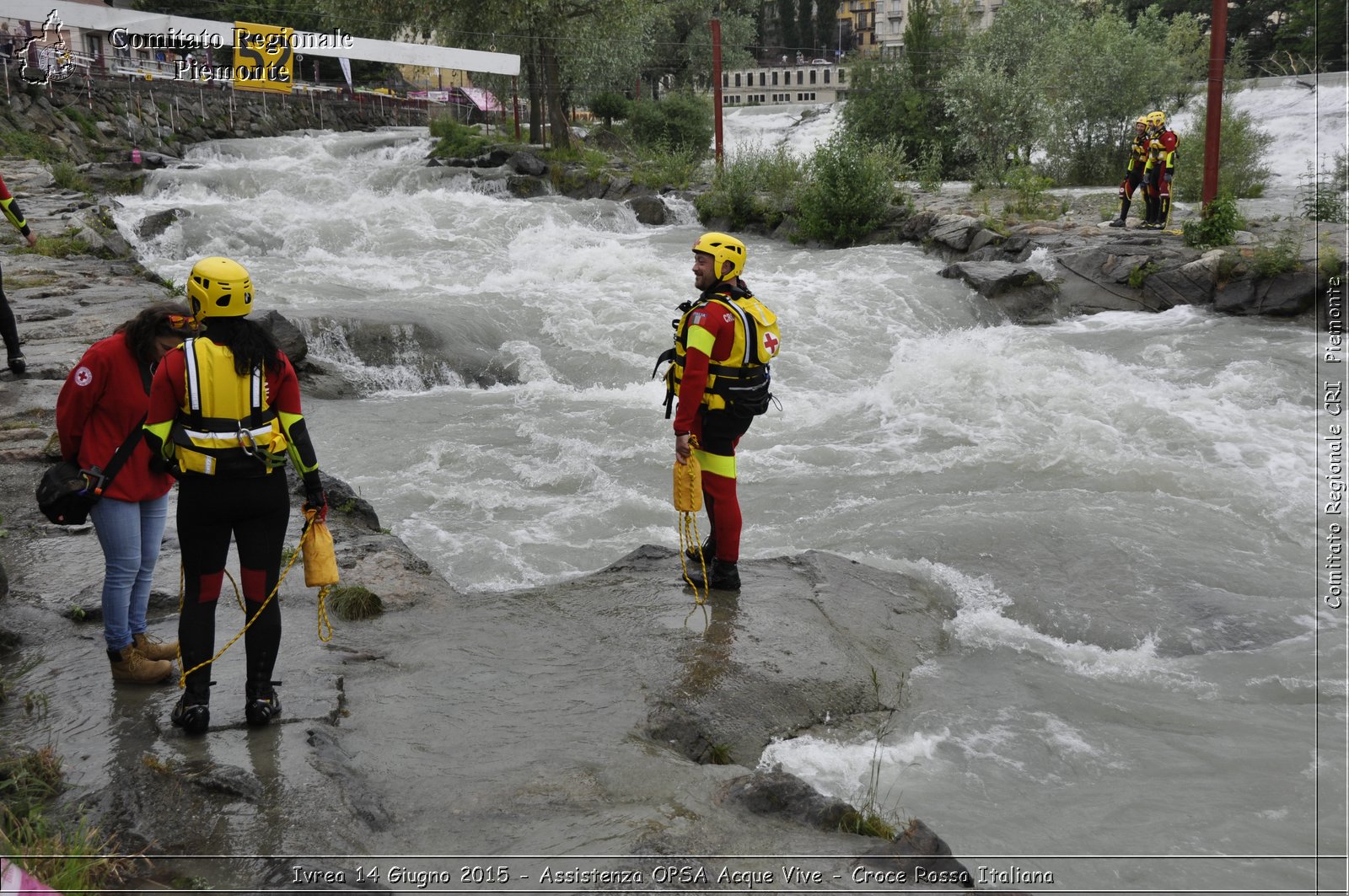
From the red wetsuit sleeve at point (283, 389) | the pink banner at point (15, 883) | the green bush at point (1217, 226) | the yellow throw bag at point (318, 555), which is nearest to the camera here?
the pink banner at point (15, 883)

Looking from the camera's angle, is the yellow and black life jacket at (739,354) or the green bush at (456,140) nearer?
the yellow and black life jacket at (739,354)

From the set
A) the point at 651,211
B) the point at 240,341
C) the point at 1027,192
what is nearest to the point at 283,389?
the point at 240,341

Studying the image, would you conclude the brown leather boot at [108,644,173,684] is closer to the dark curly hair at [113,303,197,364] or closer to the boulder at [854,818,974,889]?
the dark curly hair at [113,303,197,364]

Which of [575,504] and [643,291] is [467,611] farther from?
[643,291]

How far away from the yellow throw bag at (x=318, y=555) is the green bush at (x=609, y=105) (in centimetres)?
3501

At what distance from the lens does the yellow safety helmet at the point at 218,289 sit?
3.68 meters

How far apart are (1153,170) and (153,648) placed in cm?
1572

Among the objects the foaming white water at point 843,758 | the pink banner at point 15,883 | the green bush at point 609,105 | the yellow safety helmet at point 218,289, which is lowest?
the foaming white water at point 843,758

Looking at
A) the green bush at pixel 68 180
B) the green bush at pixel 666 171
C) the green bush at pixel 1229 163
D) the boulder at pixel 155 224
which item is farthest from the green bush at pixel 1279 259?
the green bush at pixel 68 180

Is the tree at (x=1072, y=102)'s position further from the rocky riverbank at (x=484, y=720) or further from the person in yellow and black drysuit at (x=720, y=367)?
the rocky riverbank at (x=484, y=720)

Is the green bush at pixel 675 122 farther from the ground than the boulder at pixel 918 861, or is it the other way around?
the green bush at pixel 675 122

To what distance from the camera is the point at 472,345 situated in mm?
12938

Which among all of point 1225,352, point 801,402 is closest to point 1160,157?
point 1225,352

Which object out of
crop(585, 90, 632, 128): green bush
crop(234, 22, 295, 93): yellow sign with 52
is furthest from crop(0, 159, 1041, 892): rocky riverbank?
crop(585, 90, 632, 128): green bush
